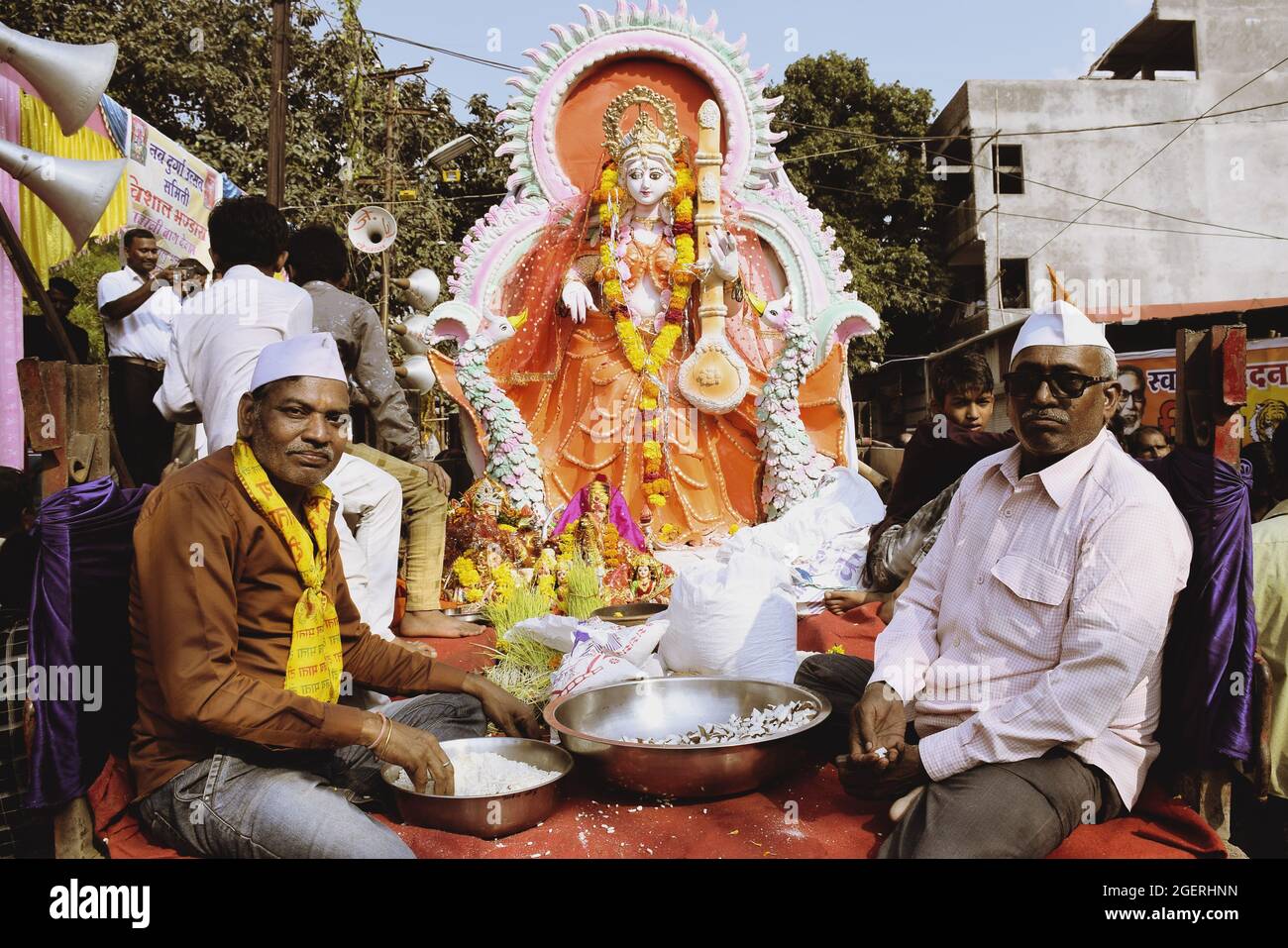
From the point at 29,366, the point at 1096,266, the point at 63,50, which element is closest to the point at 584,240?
the point at 63,50

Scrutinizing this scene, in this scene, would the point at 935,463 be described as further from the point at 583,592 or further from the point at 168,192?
the point at 168,192

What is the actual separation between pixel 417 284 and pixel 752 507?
3.01m

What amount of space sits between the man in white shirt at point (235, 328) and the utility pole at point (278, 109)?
5584 mm

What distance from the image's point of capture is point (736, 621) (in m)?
3.35

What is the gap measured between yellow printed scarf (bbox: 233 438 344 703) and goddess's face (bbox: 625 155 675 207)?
4.73m

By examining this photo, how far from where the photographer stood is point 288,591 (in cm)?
224

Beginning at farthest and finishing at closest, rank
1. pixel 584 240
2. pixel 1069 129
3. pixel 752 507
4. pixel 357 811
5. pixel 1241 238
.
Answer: pixel 1241 238, pixel 1069 129, pixel 584 240, pixel 752 507, pixel 357 811

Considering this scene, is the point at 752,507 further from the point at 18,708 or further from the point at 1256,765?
the point at 18,708

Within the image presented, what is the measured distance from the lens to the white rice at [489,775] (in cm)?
249

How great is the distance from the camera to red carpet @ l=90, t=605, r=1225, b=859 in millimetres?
2158

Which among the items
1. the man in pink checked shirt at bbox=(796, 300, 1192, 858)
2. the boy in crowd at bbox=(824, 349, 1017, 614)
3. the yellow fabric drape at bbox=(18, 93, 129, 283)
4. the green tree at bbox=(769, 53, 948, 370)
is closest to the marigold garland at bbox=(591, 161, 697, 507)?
the boy in crowd at bbox=(824, 349, 1017, 614)

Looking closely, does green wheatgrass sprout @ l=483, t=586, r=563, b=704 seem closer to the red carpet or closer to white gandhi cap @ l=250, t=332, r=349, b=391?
the red carpet

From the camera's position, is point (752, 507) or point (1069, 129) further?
point (1069, 129)

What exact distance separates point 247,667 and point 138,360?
4.35 m
